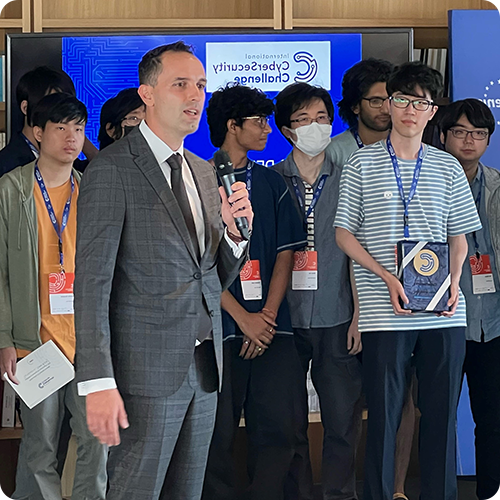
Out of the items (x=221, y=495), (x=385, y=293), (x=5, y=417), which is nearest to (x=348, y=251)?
(x=385, y=293)

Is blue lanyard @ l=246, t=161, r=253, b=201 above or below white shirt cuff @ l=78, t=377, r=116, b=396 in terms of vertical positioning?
above

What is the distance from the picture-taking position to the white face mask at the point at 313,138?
3.49 m

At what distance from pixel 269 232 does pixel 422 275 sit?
2.43ft

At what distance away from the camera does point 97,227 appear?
6.21 ft

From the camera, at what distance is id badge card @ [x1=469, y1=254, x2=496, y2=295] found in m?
3.37

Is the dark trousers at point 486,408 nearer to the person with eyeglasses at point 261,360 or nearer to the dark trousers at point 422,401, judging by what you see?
the dark trousers at point 422,401

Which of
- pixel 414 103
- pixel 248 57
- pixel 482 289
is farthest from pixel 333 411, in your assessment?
pixel 248 57

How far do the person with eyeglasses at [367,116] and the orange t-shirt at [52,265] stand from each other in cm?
125

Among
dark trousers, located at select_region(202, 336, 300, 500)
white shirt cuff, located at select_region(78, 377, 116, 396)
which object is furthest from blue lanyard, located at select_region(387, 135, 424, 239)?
white shirt cuff, located at select_region(78, 377, 116, 396)

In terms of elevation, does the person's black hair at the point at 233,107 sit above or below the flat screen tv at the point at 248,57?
below

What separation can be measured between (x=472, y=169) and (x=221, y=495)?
1.83 m

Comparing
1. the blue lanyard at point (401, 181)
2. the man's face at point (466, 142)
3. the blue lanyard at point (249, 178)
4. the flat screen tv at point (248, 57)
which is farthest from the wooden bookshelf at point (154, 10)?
the blue lanyard at point (401, 181)

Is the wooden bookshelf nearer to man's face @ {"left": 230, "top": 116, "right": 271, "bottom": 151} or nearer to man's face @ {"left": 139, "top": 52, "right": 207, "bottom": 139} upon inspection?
man's face @ {"left": 230, "top": 116, "right": 271, "bottom": 151}

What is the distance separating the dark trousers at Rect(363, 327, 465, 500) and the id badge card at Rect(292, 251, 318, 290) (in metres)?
0.49
